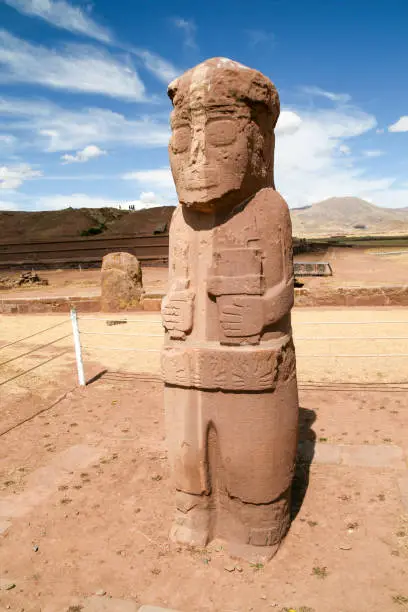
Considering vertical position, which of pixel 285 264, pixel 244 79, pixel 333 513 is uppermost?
pixel 244 79

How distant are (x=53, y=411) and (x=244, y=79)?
4526mm

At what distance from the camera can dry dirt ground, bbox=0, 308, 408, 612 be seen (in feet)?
9.07

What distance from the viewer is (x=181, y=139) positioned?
2.96 meters

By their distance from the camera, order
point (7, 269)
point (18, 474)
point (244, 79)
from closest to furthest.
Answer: point (244, 79) → point (18, 474) → point (7, 269)

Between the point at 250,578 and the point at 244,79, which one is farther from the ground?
the point at 244,79

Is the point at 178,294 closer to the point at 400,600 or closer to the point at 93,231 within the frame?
the point at 400,600

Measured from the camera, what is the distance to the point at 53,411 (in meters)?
5.77

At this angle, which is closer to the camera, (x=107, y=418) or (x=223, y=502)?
(x=223, y=502)

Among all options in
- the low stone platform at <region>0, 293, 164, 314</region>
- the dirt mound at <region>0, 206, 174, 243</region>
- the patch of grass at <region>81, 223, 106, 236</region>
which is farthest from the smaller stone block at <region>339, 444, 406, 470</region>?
the patch of grass at <region>81, 223, 106, 236</region>

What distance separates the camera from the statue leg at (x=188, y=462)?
306 centimetres

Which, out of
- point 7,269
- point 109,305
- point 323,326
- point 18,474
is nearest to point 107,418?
point 18,474

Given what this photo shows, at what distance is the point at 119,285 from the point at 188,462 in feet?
31.3

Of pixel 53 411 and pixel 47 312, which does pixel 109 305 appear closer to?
pixel 47 312

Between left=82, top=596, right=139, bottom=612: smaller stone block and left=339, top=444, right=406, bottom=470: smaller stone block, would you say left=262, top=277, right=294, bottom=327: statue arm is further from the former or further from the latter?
left=339, top=444, right=406, bottom=470: smaller stone block
